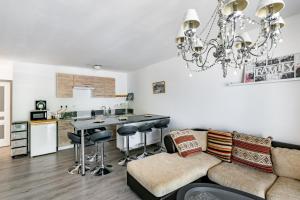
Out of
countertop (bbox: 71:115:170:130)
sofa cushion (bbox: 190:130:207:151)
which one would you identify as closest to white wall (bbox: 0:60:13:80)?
countertop (bbox: 71:115:170:130)

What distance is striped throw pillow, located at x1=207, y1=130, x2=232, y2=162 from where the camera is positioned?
98.9 inches

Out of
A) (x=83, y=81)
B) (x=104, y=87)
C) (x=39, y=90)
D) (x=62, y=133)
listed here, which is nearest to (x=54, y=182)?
(x=62, y=133)

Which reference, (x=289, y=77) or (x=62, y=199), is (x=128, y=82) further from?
(x=289, y=77)

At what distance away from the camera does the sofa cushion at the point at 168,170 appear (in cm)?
193

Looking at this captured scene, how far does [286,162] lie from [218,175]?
0.86 meters

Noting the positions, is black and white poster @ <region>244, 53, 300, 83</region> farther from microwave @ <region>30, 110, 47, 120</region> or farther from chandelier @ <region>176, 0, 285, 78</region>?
microwave @ <region>30, 110, 47, 120</region>

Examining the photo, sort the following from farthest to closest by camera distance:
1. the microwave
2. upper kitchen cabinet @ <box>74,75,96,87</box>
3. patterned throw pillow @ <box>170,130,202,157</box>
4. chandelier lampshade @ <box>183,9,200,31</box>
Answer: upper kitchen cabinet @ <box>74,75,96,87</box> < the microwave < patterned throw pillow @ <box>170,130,202,157</box> < chandelier lampshade @ <box>183,9,200,31</box>

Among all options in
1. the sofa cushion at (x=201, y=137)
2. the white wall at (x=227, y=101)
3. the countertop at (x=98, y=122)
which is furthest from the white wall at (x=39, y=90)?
the sofa cushion at (x=201, y=137)

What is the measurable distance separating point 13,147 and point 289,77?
569 centimetres

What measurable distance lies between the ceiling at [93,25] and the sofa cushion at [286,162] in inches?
74.3

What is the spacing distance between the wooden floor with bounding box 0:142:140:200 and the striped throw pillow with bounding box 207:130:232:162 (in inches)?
58.5

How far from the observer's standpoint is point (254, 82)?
8.49 ft

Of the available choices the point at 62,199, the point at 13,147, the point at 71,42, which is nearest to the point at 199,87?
the point at 71,42

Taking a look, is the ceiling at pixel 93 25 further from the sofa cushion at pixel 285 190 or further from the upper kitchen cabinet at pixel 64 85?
the sofa cushion at pixel 285 190
